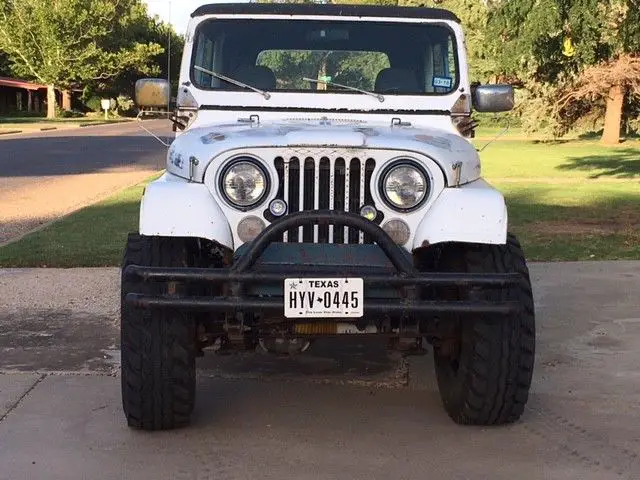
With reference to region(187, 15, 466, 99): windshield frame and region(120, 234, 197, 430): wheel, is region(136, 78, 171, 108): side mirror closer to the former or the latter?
region(187, 15, 466, 99): windshield frame

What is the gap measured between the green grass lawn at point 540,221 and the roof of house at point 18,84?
Result: 164ft

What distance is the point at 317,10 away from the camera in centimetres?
607

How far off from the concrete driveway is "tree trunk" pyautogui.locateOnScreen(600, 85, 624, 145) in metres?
31.6

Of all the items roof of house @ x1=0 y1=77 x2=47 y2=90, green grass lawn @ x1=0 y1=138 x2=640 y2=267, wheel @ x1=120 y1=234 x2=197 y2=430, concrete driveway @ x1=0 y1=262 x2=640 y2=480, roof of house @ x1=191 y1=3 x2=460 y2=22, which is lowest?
roof of house @ x1=0 y1=77 x2=47 y2=90

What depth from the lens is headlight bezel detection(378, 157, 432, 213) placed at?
4.75 metres

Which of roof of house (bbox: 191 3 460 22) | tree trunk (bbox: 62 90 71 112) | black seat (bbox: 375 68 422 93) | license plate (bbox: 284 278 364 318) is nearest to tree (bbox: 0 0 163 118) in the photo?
tree trunk (bbox: 62 90 71 112)

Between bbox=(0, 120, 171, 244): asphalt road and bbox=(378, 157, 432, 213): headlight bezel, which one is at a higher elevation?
bbox=(378, 157, 432, 213): headlight bezel

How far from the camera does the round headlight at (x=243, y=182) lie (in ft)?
15.6

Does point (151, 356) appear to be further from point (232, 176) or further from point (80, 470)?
point (232, 176)

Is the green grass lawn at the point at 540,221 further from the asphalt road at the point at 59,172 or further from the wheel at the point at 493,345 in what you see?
the wheel at the point at 493,345

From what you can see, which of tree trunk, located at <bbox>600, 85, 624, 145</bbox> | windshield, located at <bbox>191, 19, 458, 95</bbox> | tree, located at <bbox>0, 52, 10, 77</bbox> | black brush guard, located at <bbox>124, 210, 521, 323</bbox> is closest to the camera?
black brush guard, located at <bbox>124, 210, 521, 323</bbox>

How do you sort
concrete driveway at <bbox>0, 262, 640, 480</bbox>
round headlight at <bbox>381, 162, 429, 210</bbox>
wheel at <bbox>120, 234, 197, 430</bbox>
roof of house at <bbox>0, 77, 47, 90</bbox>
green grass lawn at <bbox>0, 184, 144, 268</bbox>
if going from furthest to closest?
1. roof of house at <bbox>0, 77, 47, 90</bbox>
2. green grass lawn at <bbox>0, 184, 144, 268</bbox>
3. round headlight at <bbox>381, 162, 429, 210</bbox>
4. wheel at <bbox>120, 234, 197, 430</bbox>
5. concrete driveway at <bbox>0, 262, 640, 480</bbox>

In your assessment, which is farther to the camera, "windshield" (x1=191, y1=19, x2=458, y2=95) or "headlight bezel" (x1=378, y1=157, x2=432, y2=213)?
"windshield" (x1=191, y1=19, x2=458, y2=95)

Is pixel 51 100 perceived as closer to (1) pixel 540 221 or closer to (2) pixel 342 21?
(1) pixel 540 221
